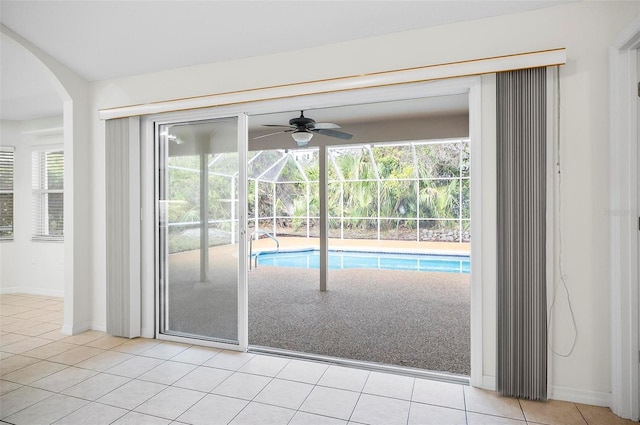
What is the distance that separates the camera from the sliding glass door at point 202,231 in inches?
126

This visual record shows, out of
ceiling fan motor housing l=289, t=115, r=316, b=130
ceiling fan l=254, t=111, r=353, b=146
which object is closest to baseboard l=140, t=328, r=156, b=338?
ceiling fan l=254, t=111, r=353, b=146

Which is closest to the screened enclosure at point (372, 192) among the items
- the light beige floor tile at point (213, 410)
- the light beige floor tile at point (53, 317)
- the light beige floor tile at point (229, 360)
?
the light beige floor tile at point (53, 317)

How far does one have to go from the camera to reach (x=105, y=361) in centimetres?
288

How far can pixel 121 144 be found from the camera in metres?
3.41

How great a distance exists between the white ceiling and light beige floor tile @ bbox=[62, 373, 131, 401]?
2.56 m

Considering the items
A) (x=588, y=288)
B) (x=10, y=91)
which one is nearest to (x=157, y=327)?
(x=10, y=91)

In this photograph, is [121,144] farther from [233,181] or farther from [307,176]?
[307,176]

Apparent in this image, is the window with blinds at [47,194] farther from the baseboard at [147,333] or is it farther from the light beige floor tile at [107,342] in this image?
the baseboard at [147,333]

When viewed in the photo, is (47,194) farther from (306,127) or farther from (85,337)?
(306,127)

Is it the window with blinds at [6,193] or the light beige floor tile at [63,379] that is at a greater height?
the window with blinds at [6,193]

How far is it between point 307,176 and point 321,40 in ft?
28.6

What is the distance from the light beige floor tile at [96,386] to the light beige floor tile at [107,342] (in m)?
0.61

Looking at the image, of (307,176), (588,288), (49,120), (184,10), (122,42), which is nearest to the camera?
(588,288)

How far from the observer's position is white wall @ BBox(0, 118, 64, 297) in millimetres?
4941
